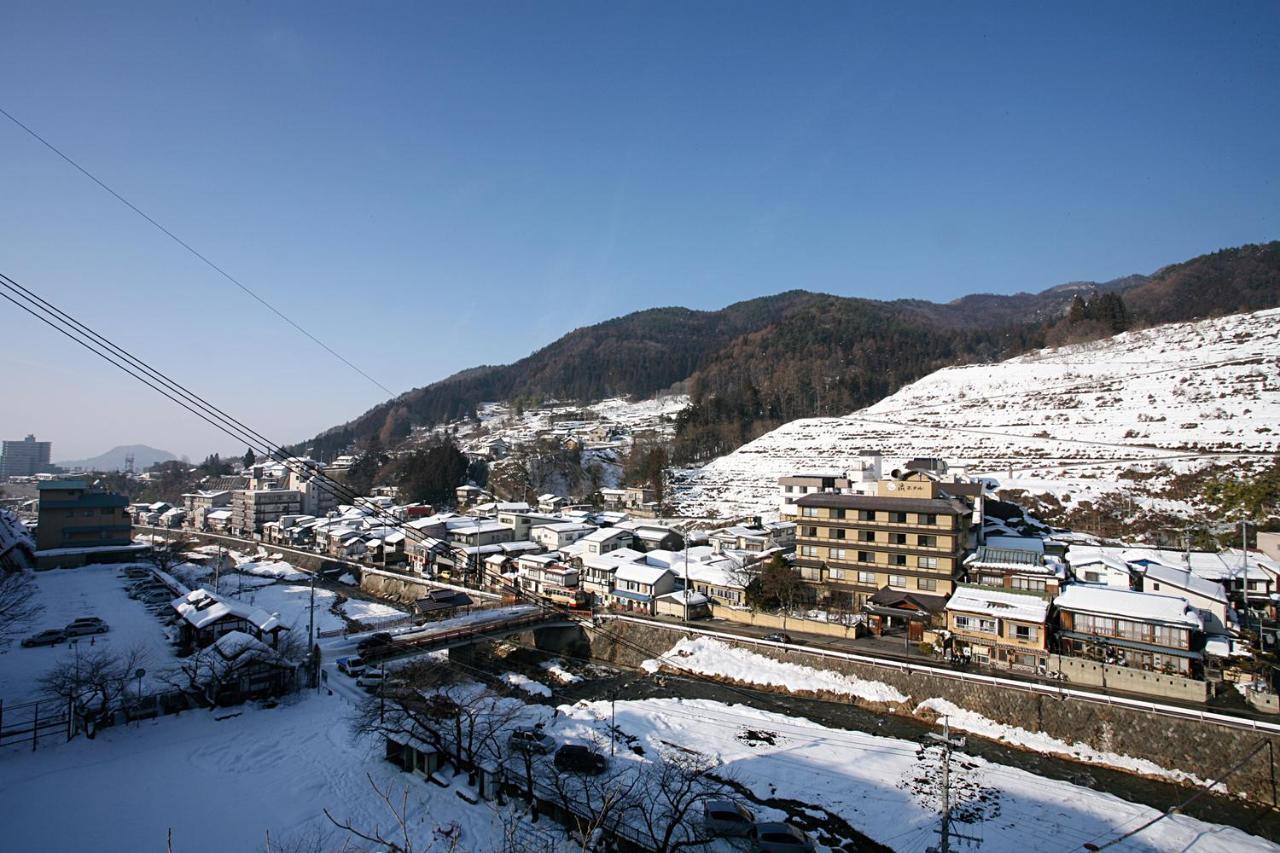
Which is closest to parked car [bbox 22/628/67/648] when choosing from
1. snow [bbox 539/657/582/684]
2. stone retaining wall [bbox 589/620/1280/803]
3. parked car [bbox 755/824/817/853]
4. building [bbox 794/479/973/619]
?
snow [bbox 539/657/582/684]

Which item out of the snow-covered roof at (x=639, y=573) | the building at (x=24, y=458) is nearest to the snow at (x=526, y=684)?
the snow-covered roof at (x=639, y=573)

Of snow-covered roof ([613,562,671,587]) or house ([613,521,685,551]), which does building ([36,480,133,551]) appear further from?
snow-covered roof ([613,562,671,587])

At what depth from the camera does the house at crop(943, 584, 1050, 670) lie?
18.3 meters

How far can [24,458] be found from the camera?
16275 centimetres

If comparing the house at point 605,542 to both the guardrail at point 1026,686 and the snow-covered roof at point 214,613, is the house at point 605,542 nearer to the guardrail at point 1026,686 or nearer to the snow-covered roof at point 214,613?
the guardrail at point 1026,686

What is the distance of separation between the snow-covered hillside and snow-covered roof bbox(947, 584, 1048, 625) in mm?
20993

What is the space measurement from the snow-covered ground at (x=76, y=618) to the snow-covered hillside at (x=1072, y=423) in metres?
33.3

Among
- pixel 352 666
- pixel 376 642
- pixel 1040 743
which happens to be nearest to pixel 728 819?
pixel 1040 743

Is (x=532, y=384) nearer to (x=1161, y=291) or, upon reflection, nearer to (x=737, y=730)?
(x=1161, y=291)

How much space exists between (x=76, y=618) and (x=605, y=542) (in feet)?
77.3

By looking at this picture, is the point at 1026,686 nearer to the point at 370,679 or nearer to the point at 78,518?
the point at 370,679

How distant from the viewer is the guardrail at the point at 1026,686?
14047mm

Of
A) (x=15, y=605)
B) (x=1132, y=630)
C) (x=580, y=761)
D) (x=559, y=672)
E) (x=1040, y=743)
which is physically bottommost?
(x=559, y=672)

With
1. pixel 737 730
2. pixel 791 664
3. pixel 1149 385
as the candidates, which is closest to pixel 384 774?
pixel 737 730
